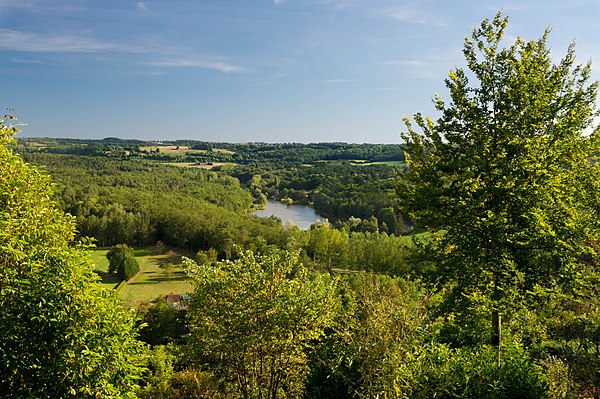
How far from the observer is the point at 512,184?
23.7ft

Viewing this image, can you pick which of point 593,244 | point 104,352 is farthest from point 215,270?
point 593,244

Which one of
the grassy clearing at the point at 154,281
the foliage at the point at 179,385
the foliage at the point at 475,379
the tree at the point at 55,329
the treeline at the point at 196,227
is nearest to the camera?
the tree at the point at 55,329

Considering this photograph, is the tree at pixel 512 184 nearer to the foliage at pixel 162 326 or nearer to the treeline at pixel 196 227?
the foliage at pixel 162 326

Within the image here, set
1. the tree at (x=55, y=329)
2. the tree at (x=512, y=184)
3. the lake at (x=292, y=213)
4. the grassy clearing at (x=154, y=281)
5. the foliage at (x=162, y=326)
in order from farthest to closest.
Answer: the lake at (x=292, y=213), the grassy clearing at (x=154, y=281), the foliage at (x=162, y=326), the tree at (x=512, y=184), the tree at (x=55, y=329)

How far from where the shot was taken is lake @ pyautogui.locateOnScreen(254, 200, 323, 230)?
93.8m

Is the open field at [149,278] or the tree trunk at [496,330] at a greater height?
the tree trunk at [496,330]

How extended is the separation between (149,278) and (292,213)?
5824 cm

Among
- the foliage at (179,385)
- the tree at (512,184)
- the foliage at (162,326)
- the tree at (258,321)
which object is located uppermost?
the tree at (512,184)

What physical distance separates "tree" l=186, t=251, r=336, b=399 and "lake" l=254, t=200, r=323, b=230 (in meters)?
78.1

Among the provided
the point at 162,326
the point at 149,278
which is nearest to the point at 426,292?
the point at 162,326

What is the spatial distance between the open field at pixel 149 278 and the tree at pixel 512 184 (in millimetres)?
36545

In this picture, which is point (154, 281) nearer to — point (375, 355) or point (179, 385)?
point (179, 385)

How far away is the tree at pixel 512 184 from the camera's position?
7336 mm

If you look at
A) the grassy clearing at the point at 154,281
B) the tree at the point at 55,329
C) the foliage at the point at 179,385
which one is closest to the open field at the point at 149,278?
the grassy clearing at the point at 154,281
